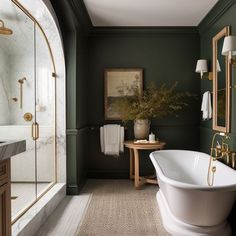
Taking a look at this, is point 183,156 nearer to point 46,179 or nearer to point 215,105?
point 215,105

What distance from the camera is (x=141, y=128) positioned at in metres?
4.61

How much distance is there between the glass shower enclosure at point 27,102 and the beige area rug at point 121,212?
68 cm

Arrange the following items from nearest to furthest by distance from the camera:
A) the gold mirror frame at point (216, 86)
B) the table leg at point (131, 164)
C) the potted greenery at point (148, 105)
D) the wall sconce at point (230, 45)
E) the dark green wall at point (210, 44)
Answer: the wall sconce at point (230, 45)
the dark green wall at point (210, 44)
the gold mirror frame at point (216, 86)
the potted greenery at point (148, 105)
the table leg at point (131, 164)

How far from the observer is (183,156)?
155 inches

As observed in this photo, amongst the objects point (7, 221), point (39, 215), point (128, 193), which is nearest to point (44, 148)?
point (39, 215)

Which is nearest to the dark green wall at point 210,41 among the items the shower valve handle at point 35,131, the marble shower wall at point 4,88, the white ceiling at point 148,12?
the white ceiling at point 148,12

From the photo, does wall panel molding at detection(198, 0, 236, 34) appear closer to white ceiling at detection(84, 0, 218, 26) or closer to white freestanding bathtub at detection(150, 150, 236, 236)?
white ceiling at detection(84, 0, 218, 26)

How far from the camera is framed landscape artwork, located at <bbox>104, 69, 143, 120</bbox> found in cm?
491

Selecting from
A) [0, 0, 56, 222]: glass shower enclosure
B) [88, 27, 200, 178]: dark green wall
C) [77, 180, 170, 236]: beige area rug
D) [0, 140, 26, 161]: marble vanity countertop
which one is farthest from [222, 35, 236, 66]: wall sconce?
[0, 140, 26, 161]: marble vanity countertop

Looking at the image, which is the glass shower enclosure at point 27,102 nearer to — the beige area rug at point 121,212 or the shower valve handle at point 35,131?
the shower valve handle at point 35,131

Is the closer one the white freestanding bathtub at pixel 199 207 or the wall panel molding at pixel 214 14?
the white freestanding bathtub at pixel 199 207

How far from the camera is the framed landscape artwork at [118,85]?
16.1 feet

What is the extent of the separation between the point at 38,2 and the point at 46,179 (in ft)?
6.95

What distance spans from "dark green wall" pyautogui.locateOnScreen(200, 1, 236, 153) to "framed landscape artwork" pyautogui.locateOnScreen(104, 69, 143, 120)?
3.76ft
